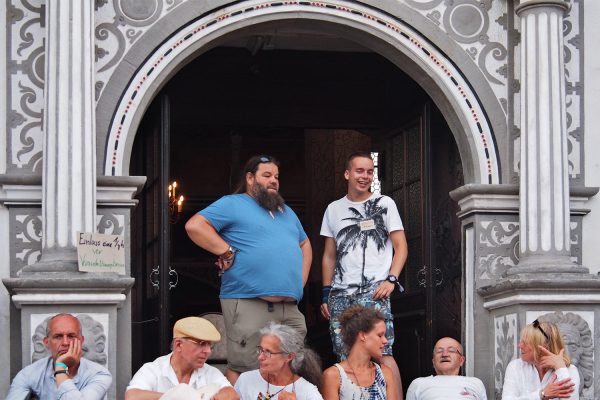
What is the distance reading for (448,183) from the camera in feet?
37.8

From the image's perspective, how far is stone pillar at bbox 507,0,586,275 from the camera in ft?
34.2

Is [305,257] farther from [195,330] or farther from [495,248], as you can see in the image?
[195,330]

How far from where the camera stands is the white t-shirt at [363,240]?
10227 mm

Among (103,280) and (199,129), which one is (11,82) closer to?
(103,280)

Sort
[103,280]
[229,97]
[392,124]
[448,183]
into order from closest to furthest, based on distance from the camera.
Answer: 1. [103,280]
2. [448,183]
3. [392,124]
4. [229,97]

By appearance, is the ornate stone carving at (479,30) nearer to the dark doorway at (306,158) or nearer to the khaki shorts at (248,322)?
the dark doorway at (306,158)

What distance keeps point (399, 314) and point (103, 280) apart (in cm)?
305

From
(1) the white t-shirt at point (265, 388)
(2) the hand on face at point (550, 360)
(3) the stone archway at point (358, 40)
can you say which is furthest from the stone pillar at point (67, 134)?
(2) the hand on face at point (550, 360)

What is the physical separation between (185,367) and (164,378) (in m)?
0.13

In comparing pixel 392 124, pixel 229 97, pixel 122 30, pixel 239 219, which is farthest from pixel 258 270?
pixel 229 97

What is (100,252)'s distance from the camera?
973 centimetres

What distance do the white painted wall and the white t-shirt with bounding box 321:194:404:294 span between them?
1.47m

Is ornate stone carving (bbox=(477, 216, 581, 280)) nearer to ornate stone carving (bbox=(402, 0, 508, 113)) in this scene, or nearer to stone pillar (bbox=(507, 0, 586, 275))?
stone pillar (bbox=(507, 0, 586, 275))

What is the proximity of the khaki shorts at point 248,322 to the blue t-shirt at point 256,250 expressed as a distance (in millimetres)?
70
